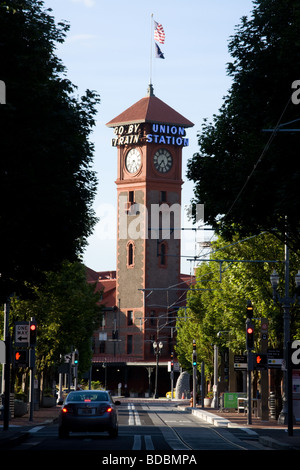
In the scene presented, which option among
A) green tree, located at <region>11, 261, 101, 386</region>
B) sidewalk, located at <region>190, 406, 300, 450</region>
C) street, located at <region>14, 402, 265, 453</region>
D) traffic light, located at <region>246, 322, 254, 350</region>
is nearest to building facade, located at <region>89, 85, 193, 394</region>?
green tree, located at <region>11, 261, 101, 386</region>

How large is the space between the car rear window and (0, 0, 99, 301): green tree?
351 cm

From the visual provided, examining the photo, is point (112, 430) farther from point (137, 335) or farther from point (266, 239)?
point (137, 335)

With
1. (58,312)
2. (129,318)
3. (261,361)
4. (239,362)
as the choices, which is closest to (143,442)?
(261,361)

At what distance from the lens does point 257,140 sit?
3086 cm

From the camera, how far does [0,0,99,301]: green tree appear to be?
24141 mm

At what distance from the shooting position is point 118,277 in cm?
13825

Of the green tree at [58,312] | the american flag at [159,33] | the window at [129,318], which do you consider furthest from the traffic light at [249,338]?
the window at [129,318]

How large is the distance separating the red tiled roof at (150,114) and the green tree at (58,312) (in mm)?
71580

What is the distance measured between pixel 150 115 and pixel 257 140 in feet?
339

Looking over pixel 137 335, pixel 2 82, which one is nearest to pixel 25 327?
pixel 2 82

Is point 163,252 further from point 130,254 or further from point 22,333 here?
point 22,333

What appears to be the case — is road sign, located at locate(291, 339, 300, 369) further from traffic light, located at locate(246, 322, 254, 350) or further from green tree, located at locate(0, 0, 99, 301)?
traffic light, located at locate(246, 322, 254, 350)

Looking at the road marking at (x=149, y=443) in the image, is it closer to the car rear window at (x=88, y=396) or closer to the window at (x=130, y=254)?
the car rear window at (x=88, y=396)

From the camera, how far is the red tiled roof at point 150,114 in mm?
133625
